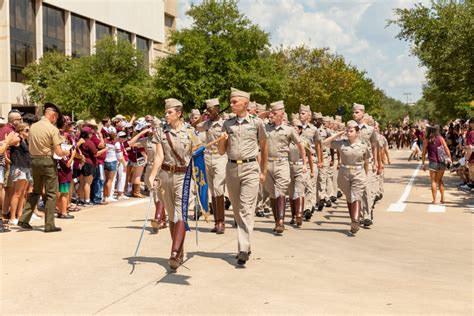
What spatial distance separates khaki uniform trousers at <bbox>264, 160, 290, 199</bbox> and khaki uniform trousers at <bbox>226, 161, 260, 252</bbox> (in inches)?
97.4

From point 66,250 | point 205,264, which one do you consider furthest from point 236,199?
point 66,250

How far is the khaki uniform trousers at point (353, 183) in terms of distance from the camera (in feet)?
38.0

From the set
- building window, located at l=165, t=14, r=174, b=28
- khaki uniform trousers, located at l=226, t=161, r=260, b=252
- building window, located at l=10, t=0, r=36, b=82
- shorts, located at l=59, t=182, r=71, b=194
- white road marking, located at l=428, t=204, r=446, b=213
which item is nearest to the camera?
khaki uniform trousers, located at l=226, t=161, r=260, b=252

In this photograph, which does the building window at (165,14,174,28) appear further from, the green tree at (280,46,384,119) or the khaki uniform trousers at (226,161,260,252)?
the khaki uniform trousers at (226,161,260,252)

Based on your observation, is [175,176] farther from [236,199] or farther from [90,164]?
[90,164]

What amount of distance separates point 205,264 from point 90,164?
7.39 meters

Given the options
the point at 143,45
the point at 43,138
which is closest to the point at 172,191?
Answer: the point at 43,138

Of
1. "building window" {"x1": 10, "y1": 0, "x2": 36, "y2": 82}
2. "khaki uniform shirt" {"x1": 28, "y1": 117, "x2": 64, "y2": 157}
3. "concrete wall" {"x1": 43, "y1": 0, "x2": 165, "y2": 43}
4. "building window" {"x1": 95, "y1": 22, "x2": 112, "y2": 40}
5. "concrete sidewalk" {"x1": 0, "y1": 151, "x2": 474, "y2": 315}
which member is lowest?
"concrete sidewalk" {"x1": 0, "y1": 151, "x2": 474, "y2": 315}

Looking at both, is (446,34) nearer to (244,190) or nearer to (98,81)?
(244,190)

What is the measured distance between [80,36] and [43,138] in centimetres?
5276

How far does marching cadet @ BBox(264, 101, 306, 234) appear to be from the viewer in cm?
1118

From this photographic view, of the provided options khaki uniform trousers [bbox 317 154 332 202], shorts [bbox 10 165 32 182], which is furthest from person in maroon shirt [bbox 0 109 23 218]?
khaki uniform trousers [bbox 317 154 332 202]

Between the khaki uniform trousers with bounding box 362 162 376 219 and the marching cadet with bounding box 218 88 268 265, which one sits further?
the khaki uniform trousers with bounding box 362 162 376 219

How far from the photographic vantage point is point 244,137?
884 centimetres
